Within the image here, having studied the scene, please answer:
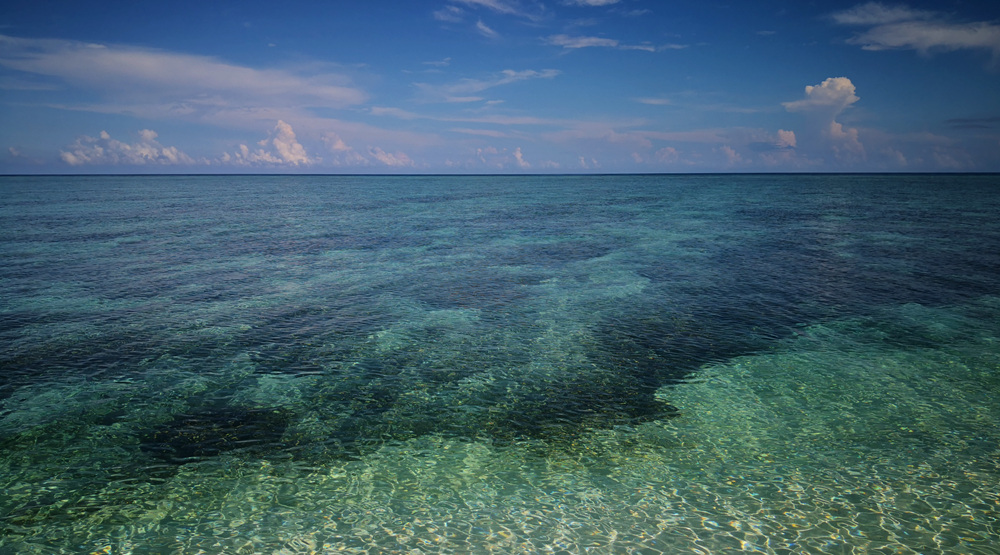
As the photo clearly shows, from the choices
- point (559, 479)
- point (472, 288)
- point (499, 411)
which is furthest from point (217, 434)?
point (472, 288)

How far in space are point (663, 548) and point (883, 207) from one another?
83567mm

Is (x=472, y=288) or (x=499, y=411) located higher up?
(x=472, y=288)

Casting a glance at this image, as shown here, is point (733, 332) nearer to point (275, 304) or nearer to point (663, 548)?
point (663, 548)

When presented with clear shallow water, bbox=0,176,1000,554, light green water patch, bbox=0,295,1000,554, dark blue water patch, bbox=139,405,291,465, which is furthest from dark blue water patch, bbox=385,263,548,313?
dark blue water patch, bbox=139,405,291,465

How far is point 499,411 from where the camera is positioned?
12844 mm

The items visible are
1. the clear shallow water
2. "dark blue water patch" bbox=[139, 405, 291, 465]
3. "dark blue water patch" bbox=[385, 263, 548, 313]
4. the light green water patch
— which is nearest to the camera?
Result: the light green water patch

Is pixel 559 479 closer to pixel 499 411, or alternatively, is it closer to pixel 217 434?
pixel 499 411

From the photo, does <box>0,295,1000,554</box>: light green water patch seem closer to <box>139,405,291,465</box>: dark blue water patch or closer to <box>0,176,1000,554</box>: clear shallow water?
<box>0,176,1000,554</box>: clear shallow water

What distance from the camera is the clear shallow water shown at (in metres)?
8.81

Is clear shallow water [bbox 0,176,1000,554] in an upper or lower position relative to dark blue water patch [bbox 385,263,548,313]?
lower

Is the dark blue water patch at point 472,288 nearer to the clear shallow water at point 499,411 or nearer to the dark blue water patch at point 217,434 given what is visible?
the clear shallow water at point 499,411

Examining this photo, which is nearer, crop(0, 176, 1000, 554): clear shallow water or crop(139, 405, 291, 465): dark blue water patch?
crop(0, 176, 1000, 554): clear shallow water

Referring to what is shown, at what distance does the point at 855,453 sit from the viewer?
10.8m

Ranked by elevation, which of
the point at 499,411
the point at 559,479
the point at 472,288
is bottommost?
the point at 559,479
